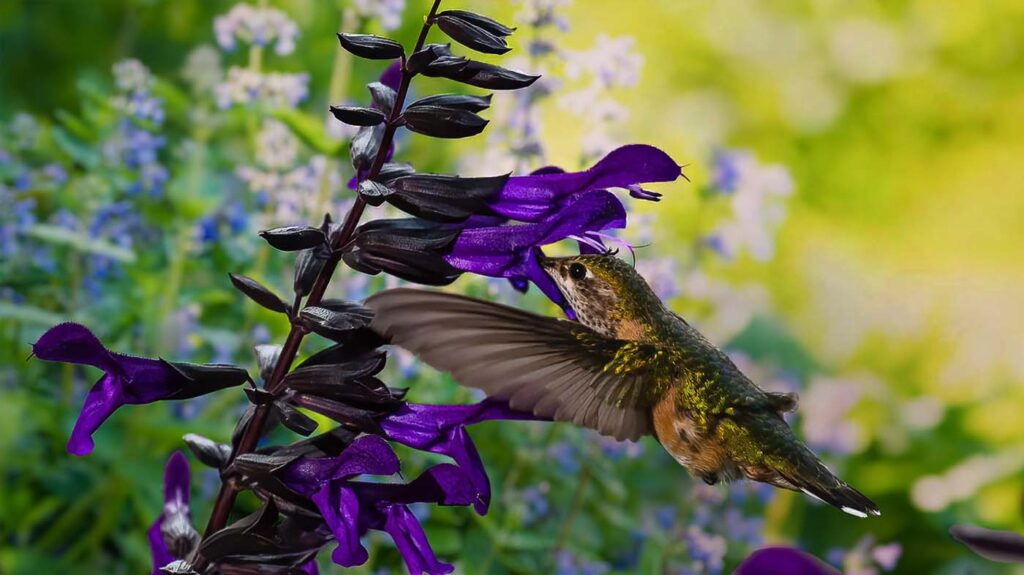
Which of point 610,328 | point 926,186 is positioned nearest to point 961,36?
point 926,186

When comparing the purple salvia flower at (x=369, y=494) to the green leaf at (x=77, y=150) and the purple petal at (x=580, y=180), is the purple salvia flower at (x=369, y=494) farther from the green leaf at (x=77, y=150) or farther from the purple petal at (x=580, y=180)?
the green leaf at (x=77, y=150)

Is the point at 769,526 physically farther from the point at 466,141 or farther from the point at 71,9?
the point at 71,9

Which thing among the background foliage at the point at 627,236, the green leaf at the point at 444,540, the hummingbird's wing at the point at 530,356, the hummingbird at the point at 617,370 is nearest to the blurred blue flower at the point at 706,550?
the background foliage at the point at 627,236

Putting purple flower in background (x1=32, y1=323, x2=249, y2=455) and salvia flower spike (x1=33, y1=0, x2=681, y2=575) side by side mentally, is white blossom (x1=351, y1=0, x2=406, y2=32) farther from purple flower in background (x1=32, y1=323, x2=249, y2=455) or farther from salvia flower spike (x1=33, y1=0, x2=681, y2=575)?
purple flower in background (x1=32, y1=323, x2=249, y2=455)

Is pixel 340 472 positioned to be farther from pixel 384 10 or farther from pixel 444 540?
pixel 384 10

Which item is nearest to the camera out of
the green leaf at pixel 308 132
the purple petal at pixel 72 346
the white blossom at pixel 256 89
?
the purple petal at pixel 72 346

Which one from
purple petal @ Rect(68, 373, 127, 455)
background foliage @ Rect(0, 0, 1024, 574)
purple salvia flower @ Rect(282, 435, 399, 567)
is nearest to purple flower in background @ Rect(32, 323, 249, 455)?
purple petal @ Rect(68, 373, 127, 455)
